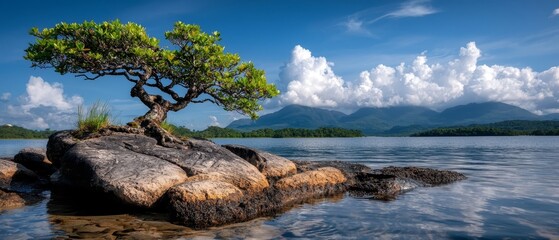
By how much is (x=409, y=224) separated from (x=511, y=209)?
4.84 metres

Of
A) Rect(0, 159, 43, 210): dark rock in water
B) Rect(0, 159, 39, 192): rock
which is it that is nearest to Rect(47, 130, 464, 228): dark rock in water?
Rect(0, 159, 43, 210): dark rock in water

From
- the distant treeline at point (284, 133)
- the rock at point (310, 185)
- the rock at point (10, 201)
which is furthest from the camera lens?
the distant treeline at point (284, 133)

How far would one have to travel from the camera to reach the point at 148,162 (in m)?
14.2

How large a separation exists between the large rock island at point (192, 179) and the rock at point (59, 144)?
4 cm

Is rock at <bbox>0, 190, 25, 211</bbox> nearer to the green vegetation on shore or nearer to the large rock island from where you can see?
the large rock island

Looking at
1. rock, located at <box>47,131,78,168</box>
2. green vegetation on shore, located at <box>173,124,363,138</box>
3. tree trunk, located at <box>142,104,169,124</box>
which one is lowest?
rock, located at <box>47,131,78,168</box>

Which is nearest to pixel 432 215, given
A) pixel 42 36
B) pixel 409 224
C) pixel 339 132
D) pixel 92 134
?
pixel 409 224

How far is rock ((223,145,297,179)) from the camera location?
18.5 m

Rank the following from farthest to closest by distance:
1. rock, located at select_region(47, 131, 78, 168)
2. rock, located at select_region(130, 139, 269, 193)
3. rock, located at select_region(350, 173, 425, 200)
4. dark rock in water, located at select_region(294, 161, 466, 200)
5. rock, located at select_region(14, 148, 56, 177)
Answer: rock, located at select_region(14, 148, 56, 177)
dark rock in water, located at select_region(294, 161, 466, 200)
rock, located at select_region(350, 173, 425, 200)
rock, located at select_region(47, 131, 78, 168)
rock, located at select_region(130, 139, 269, 193)

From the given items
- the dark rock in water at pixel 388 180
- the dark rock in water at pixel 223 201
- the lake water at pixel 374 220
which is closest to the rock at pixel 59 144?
the lake water at pixel 374 220

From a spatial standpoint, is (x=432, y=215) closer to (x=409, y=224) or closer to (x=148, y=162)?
(x=409, y=224)

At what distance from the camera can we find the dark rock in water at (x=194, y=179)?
40.9ft

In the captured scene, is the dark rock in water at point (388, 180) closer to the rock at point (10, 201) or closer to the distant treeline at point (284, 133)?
the rock at point (10, 201)

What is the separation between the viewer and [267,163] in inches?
740
